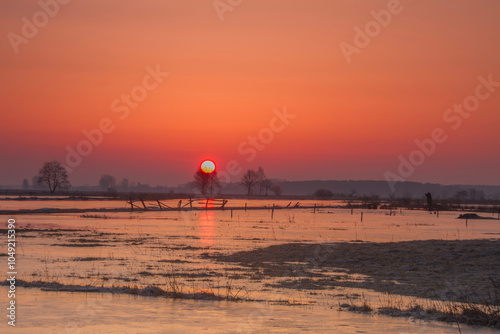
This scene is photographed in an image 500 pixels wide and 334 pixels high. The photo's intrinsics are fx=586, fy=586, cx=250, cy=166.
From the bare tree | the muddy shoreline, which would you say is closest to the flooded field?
the muddy shoreline

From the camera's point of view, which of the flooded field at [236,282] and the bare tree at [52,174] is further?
the bare tree at [52,174]

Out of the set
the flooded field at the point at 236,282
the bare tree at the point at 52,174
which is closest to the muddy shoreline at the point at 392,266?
the flooded field at the point at 236,282

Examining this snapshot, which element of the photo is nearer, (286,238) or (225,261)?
(225,261)

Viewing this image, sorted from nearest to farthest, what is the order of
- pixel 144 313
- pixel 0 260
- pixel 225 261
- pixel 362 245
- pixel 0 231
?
pixel 144 313
pixel 0 260
pixel 225 261
pixel 362 245
pixel 0 231

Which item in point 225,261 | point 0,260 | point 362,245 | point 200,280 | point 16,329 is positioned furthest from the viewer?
point 362,245

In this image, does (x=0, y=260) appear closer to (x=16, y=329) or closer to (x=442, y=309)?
(x=16, y=329)

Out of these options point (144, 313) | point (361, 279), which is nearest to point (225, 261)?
point (361, 279)

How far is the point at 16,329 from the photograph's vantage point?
13.4 metres

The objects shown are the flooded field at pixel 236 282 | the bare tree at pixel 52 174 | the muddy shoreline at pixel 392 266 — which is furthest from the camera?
the bare tree at pixel 52 174

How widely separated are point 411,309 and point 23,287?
39.7ft

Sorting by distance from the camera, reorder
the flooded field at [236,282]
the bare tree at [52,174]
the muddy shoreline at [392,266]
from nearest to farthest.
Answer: the flooded field at [236,282], the muddy shoreline at [392,266], the bare tree at [52,174]

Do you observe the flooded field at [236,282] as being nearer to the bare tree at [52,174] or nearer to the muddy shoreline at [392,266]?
the muddy shoreline at [392,266]

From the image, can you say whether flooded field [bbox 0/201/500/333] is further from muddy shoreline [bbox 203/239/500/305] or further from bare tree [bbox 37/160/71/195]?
bare tree [bbox 37/160/71/195]

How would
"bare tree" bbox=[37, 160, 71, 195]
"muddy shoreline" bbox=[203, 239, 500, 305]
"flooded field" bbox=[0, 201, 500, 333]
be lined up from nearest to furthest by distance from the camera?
"flooded field" bbox=[0, 201, 500, 333]
"muddy shoreline" bbox=[203, 239, 500, 305]
"bare tree" bbox=[37, 160, 71, 195]
